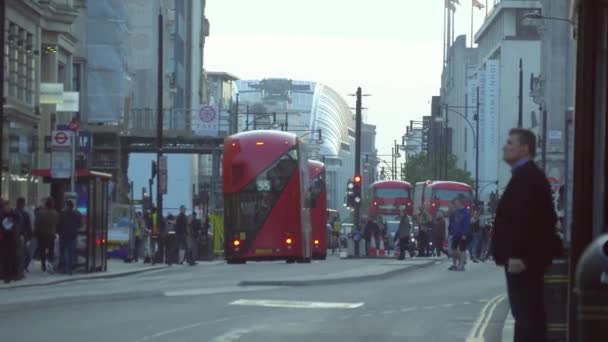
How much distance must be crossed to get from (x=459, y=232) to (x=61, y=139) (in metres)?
Result: 9.53

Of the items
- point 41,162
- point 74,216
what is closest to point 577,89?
point 74,216

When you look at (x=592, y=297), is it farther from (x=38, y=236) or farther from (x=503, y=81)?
(x=503, y=81)

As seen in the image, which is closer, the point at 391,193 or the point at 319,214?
the point at 319,214

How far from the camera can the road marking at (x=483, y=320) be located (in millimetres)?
18406

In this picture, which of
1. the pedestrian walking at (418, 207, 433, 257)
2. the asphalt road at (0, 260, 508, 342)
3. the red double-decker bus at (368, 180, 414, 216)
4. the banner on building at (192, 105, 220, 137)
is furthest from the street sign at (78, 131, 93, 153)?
the red double-decker bus at (368, 180, 414, 216)

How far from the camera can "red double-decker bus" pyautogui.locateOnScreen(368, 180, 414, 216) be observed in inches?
3772

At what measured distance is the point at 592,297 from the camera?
8398mm

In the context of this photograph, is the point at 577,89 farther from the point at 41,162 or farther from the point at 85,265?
the point at 41,162

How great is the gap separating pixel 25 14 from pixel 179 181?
A: 22.8m

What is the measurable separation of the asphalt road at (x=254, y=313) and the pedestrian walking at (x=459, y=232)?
8.32m

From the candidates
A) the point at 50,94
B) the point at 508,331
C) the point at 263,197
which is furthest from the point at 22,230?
the point at 508,331

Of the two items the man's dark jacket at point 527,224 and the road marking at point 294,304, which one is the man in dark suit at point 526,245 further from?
the road marking at point 294,304

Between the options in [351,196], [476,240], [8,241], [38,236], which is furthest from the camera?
[351,196]

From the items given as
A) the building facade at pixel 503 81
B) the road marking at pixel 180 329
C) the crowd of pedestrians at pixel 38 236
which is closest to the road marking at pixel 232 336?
the road marking at pixel 180 329
